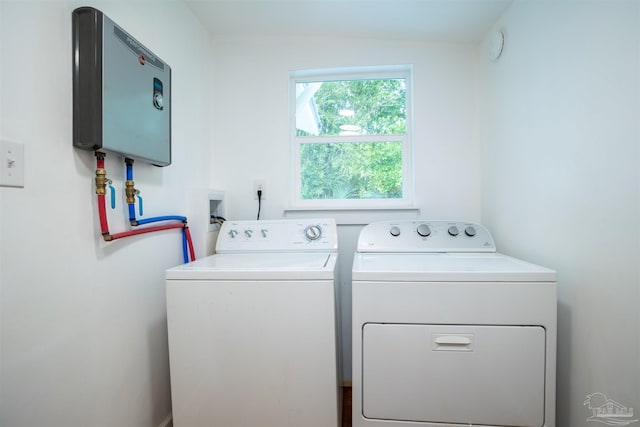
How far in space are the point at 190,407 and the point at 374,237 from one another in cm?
110

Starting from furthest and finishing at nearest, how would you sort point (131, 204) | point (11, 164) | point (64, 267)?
point (131, 204) < point (64, 267) < point (11, 164)

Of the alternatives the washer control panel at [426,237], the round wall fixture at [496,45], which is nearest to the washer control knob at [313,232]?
the washer control panel at [426,237]

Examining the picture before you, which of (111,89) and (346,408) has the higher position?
(111,89)

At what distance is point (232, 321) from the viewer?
1.05m

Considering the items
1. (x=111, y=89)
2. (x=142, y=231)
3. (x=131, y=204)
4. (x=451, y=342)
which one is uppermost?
(x=111, y=89)

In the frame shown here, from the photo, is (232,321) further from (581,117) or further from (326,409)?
(581,117)

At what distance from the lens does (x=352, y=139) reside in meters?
1.93

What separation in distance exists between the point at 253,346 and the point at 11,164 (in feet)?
2.90

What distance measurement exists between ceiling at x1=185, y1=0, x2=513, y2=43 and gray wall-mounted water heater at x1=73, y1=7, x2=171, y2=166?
0.74m

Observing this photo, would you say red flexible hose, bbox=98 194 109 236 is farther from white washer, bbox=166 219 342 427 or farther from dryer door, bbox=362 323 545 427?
dryer door, bbox=362 323 545 427

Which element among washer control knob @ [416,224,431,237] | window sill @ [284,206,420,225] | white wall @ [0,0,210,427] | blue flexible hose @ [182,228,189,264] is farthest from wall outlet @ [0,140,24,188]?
washer control knob @ [416,224,431,237]

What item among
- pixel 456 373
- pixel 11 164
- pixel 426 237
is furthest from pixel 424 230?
pixel 11 164

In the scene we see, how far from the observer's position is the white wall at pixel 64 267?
74cm

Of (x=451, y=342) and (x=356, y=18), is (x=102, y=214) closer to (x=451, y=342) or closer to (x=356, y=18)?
(x=451, y=342)
